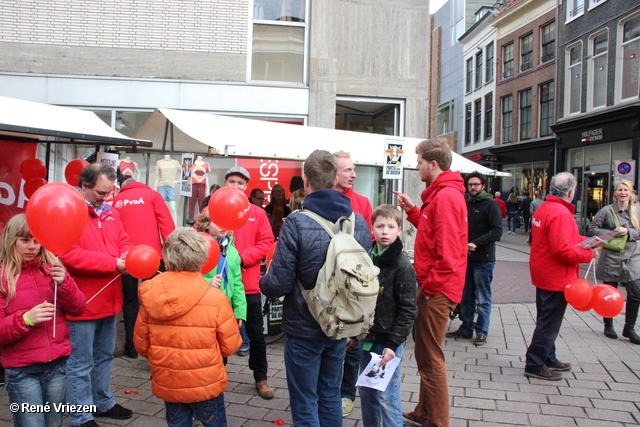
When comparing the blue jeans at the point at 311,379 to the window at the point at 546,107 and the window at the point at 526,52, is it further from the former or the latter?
the window at the point at 526,52

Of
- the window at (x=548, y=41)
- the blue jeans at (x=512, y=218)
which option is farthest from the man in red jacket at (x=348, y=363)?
the window at (x=548, y=41)

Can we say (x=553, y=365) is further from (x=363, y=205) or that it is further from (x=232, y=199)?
(x=232, y=199)

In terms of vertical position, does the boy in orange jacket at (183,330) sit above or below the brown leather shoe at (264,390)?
above

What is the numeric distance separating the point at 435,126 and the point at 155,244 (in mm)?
38464

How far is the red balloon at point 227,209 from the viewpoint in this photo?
11.8ft

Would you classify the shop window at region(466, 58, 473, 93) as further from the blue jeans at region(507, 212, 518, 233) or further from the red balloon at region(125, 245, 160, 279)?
the red balloon at region(125, 245, 160, 279)

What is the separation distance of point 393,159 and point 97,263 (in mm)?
3805

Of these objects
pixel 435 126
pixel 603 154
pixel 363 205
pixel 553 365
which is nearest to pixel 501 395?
pixel 553 365

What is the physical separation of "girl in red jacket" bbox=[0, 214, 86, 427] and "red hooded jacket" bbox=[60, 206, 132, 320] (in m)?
0.39

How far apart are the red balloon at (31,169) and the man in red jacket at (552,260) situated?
5343 millimetres

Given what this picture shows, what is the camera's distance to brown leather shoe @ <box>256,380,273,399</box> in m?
4.09

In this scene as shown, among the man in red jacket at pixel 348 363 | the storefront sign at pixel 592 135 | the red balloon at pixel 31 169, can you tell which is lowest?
the man in red jacket at pixel 348 363

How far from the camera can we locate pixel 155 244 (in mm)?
4484

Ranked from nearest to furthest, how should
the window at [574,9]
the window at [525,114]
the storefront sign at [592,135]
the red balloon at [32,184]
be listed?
the red balloon at [32,184] < the storefront sign at [592,135] < the window at [574,9] < the window at [525,114]
